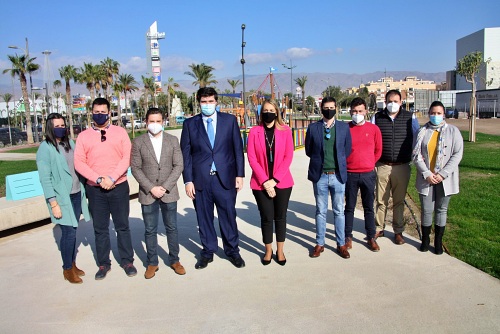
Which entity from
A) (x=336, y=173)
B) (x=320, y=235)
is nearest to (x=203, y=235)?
(x=320, y=235)

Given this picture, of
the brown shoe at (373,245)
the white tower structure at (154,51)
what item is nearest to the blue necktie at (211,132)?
the brown shoe at (373,245)

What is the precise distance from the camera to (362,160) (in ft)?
16.7

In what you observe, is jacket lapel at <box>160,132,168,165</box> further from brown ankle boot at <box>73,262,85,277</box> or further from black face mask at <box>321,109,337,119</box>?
black face mask at <box>321,109,337,119</box>

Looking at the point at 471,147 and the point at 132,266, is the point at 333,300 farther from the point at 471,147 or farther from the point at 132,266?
the point at 471,147

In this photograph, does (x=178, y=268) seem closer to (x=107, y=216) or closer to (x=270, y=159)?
(x=107, y=216)

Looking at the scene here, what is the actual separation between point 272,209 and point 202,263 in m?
1.03

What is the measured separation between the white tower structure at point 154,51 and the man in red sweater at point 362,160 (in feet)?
352

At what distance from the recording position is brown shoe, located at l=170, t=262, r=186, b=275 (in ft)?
15.3

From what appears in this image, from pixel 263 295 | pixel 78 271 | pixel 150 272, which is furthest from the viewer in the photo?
pixel 78 271

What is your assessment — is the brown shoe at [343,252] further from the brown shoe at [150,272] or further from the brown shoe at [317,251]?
the brown shoe at [150,272]

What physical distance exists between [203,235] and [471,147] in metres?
15.6

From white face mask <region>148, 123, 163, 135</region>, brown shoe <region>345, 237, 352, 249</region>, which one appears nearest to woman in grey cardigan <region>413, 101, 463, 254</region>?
brown shoe <region>345, 237, 352, 249</region>

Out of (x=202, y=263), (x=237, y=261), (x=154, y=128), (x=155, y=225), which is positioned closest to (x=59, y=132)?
(x=154, y=128)

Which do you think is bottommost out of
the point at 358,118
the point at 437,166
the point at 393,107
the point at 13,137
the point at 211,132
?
the point at 437,166
